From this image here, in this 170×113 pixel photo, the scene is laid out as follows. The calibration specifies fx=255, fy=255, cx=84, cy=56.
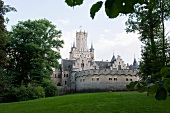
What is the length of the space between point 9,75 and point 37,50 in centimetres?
486

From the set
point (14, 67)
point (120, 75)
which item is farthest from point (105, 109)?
point (120, 75)

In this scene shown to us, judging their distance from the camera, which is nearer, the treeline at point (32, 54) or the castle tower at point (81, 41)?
the treeline at point (32, 54)

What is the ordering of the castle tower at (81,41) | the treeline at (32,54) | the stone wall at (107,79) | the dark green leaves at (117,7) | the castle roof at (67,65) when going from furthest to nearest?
1. the castle tower at (81,41)
2. the castle roof at (67,65)
3. the stone wall at (107,79)
4. the treeline at (32,54)
5. the dark green leaves at (117,7)

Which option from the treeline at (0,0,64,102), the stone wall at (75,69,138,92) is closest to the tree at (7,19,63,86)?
the treeline at (0,0,64,102)

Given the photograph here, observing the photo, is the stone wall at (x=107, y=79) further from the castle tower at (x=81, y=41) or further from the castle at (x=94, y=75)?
the castle tower at (x=81, y=41)

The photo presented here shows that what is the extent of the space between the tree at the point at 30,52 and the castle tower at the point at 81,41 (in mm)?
46299

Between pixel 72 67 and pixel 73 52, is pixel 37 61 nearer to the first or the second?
pixel 72 67

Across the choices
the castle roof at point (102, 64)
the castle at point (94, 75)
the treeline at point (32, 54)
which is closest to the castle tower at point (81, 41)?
the castle at point (94, 75)

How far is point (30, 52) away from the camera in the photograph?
33.8 m

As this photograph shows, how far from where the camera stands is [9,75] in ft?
104

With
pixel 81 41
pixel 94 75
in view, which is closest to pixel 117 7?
pixel 94 75

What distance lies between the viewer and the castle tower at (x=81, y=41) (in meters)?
82.5

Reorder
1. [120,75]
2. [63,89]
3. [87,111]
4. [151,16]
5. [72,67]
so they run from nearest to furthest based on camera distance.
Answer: [87,111]
[151,16]
[120,75]
[63,89]
[72,67]

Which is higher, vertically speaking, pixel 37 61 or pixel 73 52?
pixel 73 52
